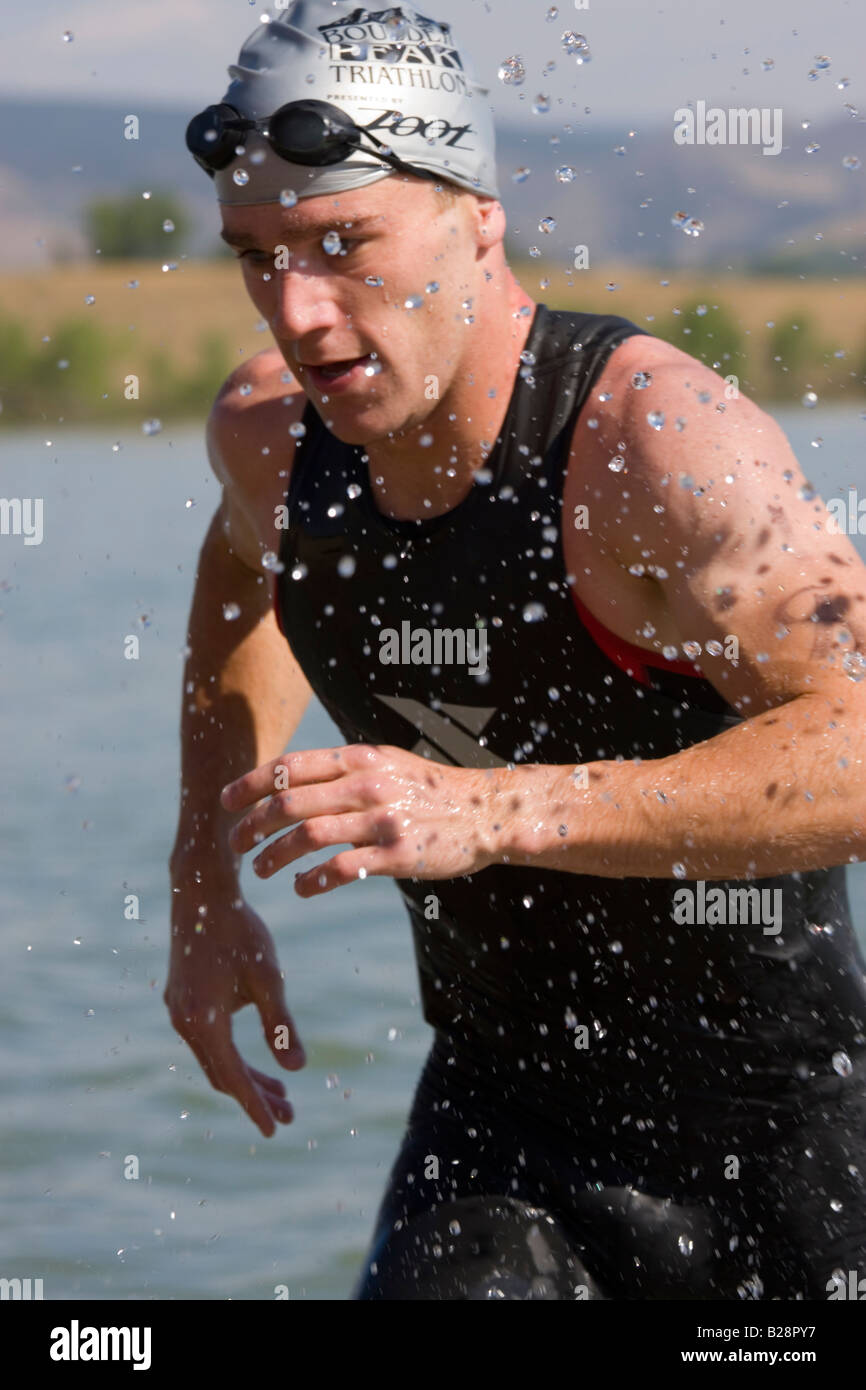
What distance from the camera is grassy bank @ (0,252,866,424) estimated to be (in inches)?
117

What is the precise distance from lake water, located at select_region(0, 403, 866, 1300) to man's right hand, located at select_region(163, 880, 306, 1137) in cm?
118

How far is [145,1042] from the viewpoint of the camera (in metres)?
5.85

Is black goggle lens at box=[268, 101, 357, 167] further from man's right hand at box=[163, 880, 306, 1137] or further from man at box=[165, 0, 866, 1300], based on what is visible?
man's right hand at box=[163, 880, 306, 1137]

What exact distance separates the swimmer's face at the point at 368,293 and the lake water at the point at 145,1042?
1133mm

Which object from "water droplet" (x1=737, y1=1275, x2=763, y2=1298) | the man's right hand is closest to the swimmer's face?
the man's right hand

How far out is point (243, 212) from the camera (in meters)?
2.23

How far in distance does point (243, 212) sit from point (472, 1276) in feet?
4.74

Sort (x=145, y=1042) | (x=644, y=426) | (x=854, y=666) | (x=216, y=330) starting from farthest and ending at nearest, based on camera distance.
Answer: (x=216, y=330) < (x=145, y=1042) < (x=644, y=426) < (x=854, y=666)

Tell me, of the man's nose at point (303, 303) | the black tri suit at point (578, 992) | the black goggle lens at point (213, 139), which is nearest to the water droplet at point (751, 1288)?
the black tri suit at point (578, 992)

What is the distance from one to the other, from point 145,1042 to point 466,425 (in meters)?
4.04

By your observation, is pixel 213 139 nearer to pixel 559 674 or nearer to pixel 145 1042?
pixel 559 674

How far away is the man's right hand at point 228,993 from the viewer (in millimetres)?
2656

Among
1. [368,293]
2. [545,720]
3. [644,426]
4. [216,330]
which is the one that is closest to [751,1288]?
[545,720]
